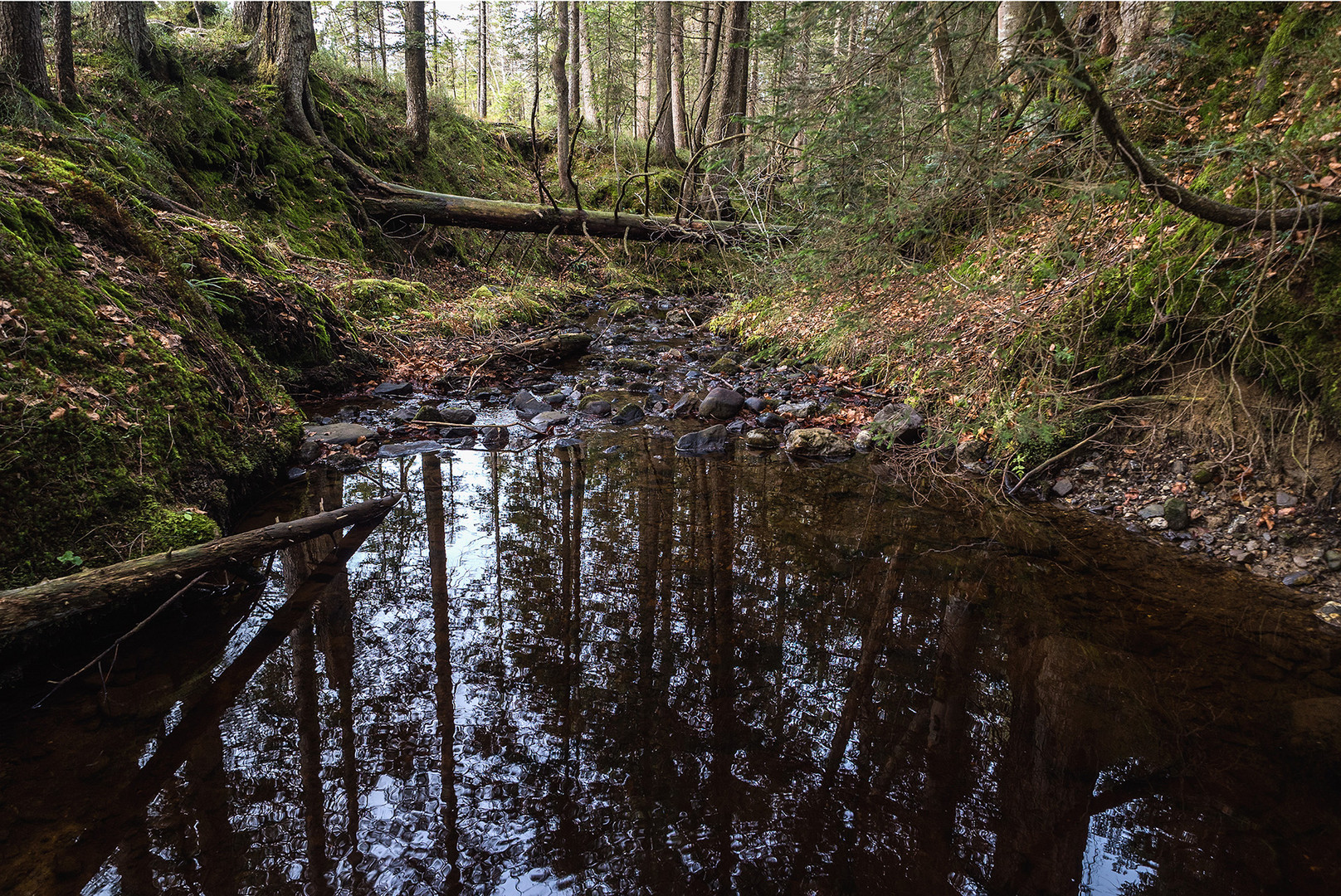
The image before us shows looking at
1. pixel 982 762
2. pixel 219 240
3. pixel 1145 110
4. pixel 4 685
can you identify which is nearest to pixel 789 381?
pixel 1145 110

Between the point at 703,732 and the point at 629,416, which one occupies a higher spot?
the point at 629,416

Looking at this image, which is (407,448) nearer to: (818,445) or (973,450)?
(818,445)

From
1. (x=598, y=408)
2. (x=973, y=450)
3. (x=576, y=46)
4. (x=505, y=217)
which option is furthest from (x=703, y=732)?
(x=576, y=46)

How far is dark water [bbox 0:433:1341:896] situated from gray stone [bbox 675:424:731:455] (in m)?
2.27

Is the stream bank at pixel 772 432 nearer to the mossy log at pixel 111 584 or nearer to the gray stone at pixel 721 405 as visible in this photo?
the gray stone at pixel 721 405

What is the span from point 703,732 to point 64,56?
380 inches

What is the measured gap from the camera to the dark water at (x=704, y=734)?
6.43 feet

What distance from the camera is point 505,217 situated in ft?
37.5

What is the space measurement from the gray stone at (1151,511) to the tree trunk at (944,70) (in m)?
2.96

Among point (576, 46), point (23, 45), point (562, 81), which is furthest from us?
point (576, 46)

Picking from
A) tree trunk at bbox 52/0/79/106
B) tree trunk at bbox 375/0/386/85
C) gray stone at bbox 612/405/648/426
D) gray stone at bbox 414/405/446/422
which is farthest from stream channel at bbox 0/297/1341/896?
tree trunk at bbox 375/0/386/85

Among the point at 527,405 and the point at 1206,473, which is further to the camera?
the point at 527,405

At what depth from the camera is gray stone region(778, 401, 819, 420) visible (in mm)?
7111

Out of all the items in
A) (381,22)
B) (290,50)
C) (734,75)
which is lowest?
(290,50)
